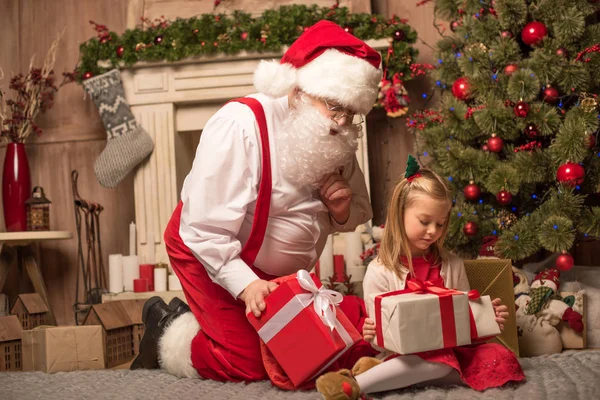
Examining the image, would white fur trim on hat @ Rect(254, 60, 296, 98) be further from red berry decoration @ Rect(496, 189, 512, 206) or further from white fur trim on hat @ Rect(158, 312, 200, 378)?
red berry decoration @ Rect(496, 189, 512, 206)

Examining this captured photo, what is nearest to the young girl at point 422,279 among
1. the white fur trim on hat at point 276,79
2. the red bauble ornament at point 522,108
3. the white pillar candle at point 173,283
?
the white fur trim on hat at point 276,79

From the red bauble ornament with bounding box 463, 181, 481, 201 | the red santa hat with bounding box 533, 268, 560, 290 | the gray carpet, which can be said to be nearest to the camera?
the gray carpet

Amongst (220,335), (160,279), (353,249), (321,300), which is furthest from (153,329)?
(353,249)

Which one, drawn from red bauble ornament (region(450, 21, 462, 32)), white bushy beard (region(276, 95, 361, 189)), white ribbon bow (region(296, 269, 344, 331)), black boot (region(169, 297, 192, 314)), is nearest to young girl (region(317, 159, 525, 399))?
white ribbon bow (region(296, 269, 344, 331))

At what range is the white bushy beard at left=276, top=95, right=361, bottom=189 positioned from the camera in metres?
1.84

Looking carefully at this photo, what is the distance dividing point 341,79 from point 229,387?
2.88 ft

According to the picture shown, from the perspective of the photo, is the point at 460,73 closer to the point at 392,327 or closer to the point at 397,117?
the point at 397,117

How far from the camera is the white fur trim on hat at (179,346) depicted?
6.53 feet

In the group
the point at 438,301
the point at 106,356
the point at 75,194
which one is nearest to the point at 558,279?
the point at 438,301

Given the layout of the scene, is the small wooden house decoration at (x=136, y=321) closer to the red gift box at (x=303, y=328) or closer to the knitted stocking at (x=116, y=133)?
the knitted stocking at (x=116, y=133)

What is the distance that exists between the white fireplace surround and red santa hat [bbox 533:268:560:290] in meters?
1.57

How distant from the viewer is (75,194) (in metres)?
3.33

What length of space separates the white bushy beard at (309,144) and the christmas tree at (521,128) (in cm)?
94

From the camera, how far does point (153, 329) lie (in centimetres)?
212
